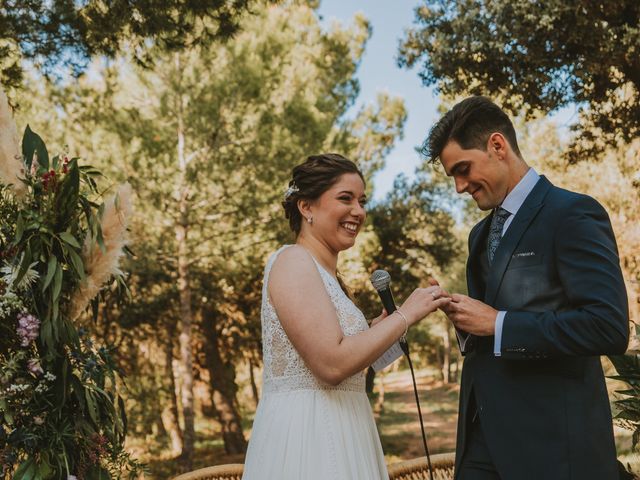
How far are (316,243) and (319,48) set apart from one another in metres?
12.8

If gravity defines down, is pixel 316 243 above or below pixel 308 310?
above

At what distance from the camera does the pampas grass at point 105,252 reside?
3.38 m

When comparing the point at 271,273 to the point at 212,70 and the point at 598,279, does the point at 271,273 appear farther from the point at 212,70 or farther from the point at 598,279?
the point at 212,70

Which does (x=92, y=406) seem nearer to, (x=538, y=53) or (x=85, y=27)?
(x=85, y=27)

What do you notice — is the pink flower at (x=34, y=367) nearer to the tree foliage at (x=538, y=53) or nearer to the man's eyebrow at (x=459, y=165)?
the man's eyebrow at (x=459, y=165)

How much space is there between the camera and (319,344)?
233 cm

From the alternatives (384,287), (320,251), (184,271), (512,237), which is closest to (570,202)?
(512,237)

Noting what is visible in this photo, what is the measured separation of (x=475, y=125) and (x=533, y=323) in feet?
2.44

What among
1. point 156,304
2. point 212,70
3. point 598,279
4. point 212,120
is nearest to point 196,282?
point 156,304

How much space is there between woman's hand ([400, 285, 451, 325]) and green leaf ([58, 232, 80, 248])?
5.75 feet

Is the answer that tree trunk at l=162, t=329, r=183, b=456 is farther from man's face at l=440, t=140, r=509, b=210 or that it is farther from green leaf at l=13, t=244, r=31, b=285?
man's face at l=440, t=140, r=509, b=210

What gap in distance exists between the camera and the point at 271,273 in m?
2.55

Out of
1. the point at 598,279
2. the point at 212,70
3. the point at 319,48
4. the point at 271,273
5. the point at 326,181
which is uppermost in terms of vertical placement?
the point at 319,48

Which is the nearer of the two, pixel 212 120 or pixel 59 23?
pixel 59 23
